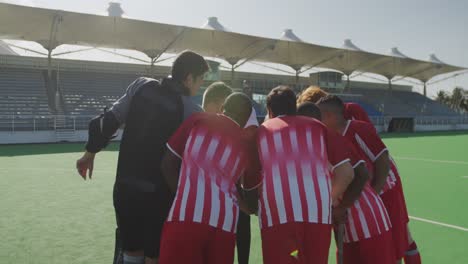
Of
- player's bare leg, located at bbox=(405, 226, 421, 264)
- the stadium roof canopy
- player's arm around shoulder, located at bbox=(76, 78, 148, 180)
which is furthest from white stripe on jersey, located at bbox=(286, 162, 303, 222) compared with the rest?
the stadium roof canopy

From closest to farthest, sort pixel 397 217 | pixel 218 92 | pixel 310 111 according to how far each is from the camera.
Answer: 1. pixel 310 111
2. pixel 397 217
3. pixel 218 92

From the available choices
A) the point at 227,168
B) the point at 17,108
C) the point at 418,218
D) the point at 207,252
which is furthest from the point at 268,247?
the point at 17,108

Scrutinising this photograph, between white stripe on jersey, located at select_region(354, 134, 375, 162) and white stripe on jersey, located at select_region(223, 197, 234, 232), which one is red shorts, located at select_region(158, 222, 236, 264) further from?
white stripe on jersey, located at select_region(354, 134, 375, 162)

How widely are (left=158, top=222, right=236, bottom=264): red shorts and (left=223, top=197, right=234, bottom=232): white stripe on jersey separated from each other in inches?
1.2

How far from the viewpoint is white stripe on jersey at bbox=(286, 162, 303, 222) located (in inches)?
95.3

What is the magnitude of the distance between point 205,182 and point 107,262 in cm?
250

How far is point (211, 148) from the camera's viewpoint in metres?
2.48

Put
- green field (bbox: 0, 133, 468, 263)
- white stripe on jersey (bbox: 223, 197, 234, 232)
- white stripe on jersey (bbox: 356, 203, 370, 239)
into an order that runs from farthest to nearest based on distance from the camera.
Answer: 1. green field (bbox: 0, 133, 468, 263)
2. white stripe on jersey (bbox: 356, 203, 370, 239)
3. white stripe on jersey (bbox: 223, 197, 234, 232)

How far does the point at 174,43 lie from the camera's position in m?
31.7

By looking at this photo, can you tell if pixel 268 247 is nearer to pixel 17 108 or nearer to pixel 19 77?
pixel 17 108

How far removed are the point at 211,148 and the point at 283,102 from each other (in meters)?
0.55

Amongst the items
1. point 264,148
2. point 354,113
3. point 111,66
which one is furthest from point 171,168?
point 111,66

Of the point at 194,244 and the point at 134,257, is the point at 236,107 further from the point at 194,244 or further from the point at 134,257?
the point at 134,257

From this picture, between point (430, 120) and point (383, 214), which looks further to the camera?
point (430, 120)
